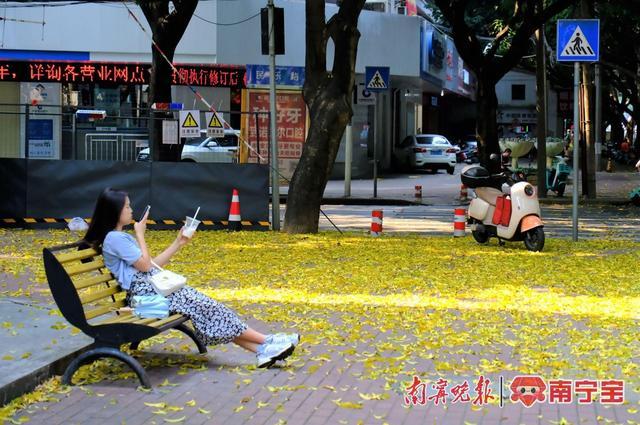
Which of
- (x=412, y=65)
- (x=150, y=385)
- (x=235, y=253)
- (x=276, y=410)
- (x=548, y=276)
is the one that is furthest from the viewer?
(x=412, y=65)

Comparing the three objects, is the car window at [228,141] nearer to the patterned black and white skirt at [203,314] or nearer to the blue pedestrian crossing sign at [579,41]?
the blue pedestrian crossing sign at [579,41]

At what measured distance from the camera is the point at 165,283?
23.2 feet

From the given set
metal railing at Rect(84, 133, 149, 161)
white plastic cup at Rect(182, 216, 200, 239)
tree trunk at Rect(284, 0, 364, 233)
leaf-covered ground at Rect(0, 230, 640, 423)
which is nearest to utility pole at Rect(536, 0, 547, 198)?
leaf-covered ground at Rect(0, 230, 640, 423)

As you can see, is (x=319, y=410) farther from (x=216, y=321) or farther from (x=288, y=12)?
(x=288, y=12)

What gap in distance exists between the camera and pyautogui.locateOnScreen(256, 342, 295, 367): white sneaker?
7.14m

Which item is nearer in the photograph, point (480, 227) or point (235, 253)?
point (235, 253)

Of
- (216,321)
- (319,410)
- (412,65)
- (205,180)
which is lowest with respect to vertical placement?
(319,410)

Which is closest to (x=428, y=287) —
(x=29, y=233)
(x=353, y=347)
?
(x=353, y=347)

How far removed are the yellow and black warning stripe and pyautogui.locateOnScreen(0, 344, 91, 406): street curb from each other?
31.5ft

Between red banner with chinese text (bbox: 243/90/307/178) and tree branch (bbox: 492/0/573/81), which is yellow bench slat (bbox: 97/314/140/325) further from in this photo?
red banner with chinese text (bbox: 243/90/307/178)

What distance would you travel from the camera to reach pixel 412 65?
35.6m

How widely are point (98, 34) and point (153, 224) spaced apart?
51.4 feet

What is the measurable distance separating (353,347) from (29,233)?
32.9 feet

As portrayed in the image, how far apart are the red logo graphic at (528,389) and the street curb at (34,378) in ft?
10.2
